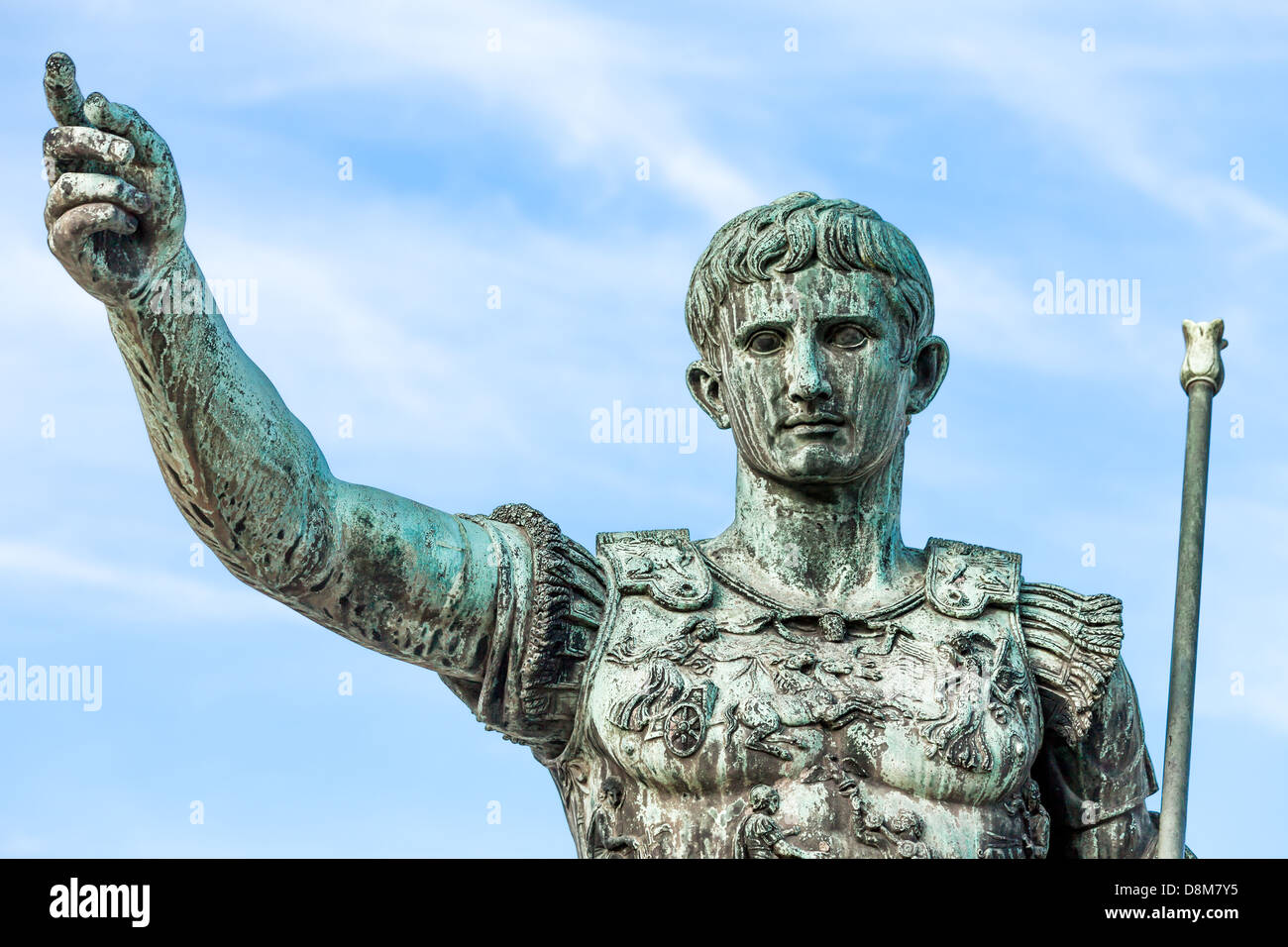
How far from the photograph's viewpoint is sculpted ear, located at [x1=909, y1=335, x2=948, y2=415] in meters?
16.8

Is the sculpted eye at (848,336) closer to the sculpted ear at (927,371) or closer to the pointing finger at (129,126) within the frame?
the sculpted ear at (927,371)

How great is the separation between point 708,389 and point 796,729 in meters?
2.27

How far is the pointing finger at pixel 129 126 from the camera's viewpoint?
1393 cm

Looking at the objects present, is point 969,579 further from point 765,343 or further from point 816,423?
point 765,343

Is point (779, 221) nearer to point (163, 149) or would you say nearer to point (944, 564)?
point (944, 564)

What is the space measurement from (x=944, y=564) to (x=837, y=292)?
1.72 m

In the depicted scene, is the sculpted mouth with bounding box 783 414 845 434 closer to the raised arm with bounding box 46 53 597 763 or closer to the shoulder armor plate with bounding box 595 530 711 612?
the shoulder armor plate with bounding box 595 530 711 612

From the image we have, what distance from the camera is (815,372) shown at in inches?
633

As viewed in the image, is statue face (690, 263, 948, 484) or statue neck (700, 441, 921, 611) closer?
statue face (690, 263, 948, 484)

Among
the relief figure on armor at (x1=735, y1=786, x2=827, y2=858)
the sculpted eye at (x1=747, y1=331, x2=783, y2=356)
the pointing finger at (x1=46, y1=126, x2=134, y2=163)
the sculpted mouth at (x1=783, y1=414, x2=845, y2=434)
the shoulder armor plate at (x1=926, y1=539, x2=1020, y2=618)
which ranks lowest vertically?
the relief figure on armor at (x1=735, y1=786, x2=827, y2=858)

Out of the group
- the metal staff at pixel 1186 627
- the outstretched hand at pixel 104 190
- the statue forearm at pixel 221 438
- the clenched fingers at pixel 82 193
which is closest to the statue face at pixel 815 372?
the metal staff at pixel 1186 627

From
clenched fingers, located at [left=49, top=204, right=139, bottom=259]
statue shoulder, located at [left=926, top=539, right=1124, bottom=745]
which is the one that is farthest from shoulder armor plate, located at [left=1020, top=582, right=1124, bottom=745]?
clenched fingers, located at [left=49, top=204, right=139, bottom=259]

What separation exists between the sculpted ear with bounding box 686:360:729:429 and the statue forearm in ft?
8.37
